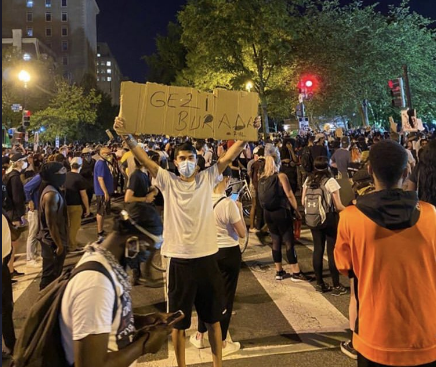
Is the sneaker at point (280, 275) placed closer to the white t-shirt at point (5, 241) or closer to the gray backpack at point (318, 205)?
the gray backpack at point (318, 205)

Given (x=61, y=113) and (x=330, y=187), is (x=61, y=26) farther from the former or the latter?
(x=330, y=187)

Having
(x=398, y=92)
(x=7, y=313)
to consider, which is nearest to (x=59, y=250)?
(x=7, y=313)

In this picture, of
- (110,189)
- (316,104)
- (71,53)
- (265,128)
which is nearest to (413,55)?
(316,104)

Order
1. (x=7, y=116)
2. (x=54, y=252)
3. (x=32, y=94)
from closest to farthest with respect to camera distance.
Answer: (x=54, y=252), (x=7, y=116), (x=32, y=94)

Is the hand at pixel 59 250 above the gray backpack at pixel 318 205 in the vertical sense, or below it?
below

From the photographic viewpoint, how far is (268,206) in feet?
22.3

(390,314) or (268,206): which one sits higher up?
(268,206)

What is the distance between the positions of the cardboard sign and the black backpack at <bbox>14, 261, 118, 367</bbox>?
7.09 ft

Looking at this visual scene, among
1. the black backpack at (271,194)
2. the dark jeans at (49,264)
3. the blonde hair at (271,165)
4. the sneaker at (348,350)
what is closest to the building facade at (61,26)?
the blonde hair at (271,165)

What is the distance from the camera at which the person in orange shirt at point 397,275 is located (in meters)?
2.48

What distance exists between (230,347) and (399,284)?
278cm

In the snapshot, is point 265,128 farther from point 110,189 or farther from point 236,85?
point 110,189

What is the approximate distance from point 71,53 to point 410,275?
108 m

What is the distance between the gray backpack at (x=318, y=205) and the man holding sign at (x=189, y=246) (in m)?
2.62
